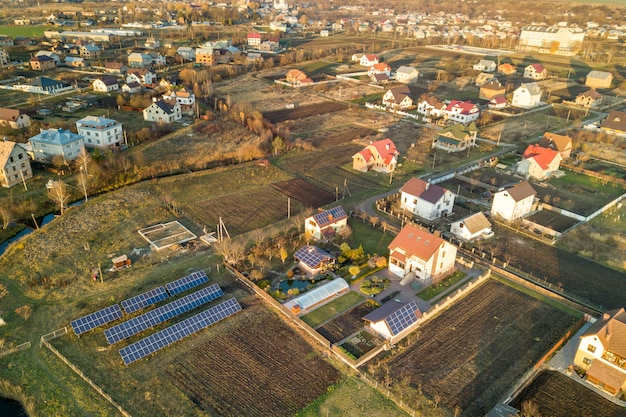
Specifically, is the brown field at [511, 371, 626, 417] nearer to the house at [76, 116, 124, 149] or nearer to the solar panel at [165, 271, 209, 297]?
the solar panel at [165, 271, 209, 297]

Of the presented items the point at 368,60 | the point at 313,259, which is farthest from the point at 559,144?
the point at 368,60

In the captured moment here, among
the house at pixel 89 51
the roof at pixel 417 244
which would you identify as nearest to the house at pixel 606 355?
the roof at pixel 417 244

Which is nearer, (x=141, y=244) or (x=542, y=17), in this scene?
(x=141, y=244)

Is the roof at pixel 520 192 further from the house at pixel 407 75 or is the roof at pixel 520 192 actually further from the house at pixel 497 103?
the house at pixel 407 75

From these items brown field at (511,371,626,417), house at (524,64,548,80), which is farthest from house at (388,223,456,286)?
house at (524,64,548,80)

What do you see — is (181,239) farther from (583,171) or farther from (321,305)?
(583,171)

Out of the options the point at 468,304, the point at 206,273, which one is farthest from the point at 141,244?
the point at 468,304
